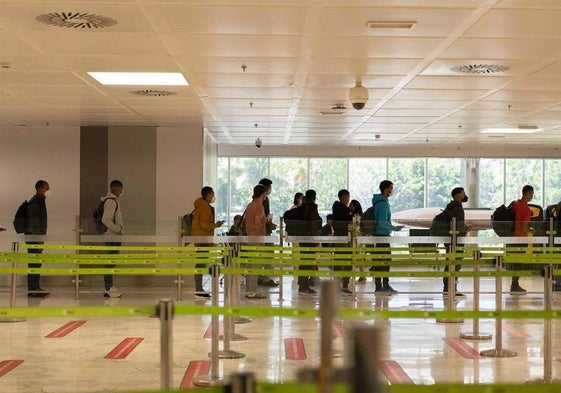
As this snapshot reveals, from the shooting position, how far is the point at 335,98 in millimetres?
12672

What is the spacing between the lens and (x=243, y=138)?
2117 cm

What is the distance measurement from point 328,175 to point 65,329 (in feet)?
52.2

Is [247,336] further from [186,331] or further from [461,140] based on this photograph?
[461,140]

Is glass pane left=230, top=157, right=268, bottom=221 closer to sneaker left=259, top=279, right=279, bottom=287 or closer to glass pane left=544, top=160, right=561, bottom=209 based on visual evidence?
glass pane left=544, top=160, right=561, bottom=209

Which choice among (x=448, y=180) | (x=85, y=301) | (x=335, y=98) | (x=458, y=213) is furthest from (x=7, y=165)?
(x=448, y=180)

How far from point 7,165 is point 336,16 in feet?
36.8

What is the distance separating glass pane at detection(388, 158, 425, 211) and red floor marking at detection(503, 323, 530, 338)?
1503 cm

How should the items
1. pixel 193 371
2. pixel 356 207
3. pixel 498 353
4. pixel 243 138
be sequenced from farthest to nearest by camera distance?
pixel 243 138 < pixel 356 207 < pixel 498 353 < pixel 193 371

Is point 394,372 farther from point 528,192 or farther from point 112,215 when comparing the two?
point 528,192

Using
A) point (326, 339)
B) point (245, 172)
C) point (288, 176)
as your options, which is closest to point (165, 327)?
point (326, 339)

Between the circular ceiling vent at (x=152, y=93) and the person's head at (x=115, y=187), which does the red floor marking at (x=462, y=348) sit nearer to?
the circular ceiling vent at (x=152, y=93)

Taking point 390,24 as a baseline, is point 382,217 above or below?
below

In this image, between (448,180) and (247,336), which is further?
(448,180)

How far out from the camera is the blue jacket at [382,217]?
14.1 metres
